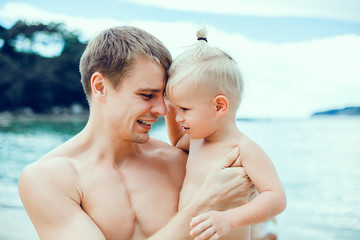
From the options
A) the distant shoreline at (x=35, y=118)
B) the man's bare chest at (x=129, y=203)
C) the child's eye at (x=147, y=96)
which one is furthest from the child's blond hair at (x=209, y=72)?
the distant shoreline at (x=35, y=118)

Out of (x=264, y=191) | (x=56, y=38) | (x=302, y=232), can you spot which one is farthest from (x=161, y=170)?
(x=56, y=38)

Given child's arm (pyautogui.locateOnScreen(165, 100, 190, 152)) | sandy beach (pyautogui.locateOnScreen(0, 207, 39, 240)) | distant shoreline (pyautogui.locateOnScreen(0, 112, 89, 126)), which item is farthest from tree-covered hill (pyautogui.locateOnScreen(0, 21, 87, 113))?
child's arm (pyautogui.locateOnScreen(165, 100, 190, 152))

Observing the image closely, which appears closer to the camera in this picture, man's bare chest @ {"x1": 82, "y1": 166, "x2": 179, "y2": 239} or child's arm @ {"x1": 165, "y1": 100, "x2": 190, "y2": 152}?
man's bare chest @ {"x1": 82, "y1": 166, "x2": 179, "y2": 239}

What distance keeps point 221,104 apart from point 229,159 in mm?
273

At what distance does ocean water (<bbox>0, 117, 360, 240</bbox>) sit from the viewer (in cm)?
1334

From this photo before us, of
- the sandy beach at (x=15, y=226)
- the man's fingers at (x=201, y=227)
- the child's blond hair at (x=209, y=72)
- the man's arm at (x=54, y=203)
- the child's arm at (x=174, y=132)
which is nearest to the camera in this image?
the man's fingers at (x=201, y=227)

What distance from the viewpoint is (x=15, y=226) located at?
9062mm

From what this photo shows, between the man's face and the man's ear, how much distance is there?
0.04 metres

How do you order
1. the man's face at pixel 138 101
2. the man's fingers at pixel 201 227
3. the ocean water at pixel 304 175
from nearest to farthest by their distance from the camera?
the man's fingers at pixel 201 227, the man's face at pixel 138 101, the ocean water at pixel 304 175

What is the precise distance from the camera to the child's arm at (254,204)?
194cm

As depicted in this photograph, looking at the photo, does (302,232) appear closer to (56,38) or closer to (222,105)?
(222,105)

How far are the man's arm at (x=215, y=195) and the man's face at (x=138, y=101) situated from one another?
1.43ft

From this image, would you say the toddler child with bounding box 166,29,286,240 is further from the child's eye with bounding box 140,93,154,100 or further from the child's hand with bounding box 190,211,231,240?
the child's eye with bounding box 140,93,154,100

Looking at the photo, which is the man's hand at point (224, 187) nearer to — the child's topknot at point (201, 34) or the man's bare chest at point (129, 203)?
the man's bare chest at point (129, 203)
